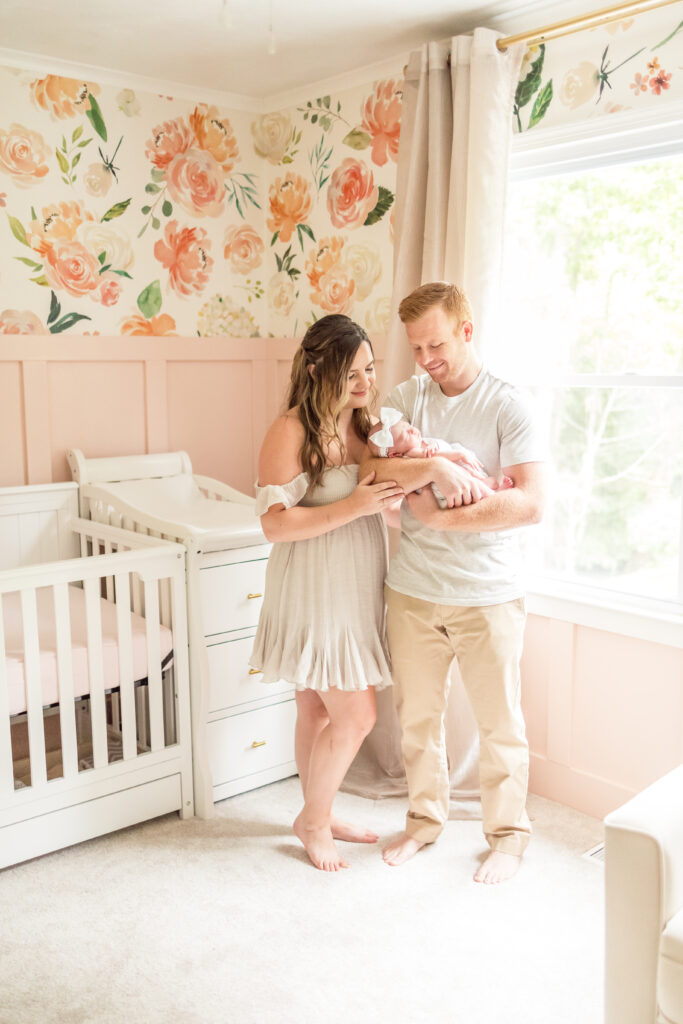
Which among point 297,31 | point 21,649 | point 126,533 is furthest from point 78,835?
point 297,31

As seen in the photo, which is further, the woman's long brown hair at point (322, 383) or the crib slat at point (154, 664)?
the crib slat at point (154, 664)

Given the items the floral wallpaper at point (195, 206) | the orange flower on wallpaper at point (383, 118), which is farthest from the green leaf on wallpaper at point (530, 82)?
the orange flower on wallpaper at point (383, 118)

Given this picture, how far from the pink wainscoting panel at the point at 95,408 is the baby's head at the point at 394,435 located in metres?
1.37

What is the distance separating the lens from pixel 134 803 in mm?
2508

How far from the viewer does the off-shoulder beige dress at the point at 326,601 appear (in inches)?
86.6

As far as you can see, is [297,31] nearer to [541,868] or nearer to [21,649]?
[21,649]

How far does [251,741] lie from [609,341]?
5.26ft

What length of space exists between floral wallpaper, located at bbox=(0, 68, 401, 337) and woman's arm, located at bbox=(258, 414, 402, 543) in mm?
1018

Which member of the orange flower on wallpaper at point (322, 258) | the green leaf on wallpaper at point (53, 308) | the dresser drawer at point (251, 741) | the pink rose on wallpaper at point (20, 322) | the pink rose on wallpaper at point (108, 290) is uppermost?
the orange flower on wallpaper at point (322, 258)

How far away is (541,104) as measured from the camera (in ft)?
8.17

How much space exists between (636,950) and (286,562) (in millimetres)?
1158

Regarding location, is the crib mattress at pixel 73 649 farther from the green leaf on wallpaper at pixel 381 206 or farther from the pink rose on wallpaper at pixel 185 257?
the green leaf on wallpaper at pixel 381 206

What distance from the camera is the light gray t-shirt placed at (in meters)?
2.12

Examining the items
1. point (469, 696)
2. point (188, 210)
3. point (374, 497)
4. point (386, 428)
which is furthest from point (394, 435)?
point (188, 210)
